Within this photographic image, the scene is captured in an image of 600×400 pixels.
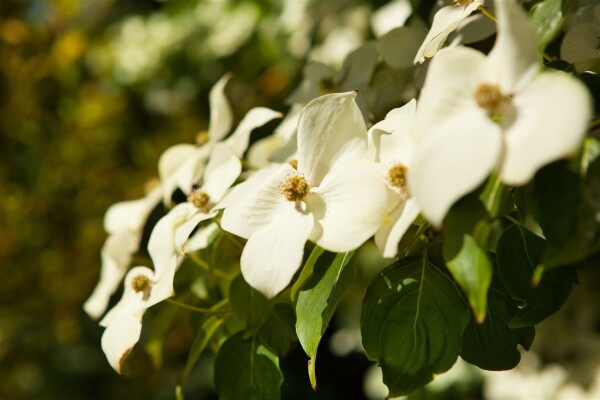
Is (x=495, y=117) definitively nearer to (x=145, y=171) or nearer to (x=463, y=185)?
(x=463, y=185)

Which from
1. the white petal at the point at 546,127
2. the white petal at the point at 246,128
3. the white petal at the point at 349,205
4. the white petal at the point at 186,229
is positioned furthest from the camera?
the white petal at the point at 246,128

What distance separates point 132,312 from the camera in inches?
21.3

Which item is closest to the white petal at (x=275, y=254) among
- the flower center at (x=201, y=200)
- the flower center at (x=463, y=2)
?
the flower center at (x=201, y=200)

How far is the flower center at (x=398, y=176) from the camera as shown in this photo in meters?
0.43

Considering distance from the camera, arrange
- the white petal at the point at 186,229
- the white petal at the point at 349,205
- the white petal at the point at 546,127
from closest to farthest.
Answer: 1. the white petal at the point at 546,127
2. the white petal at the point at 349,205
3. the white petal at the point at 186,229

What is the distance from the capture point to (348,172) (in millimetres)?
456

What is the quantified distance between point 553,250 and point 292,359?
1.45 meters

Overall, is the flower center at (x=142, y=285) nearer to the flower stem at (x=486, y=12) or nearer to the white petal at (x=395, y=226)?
the white petal at (x=395, y=226)

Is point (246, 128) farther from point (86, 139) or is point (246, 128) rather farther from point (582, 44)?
point (86, 139)

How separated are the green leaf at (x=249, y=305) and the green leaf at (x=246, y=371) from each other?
19mm

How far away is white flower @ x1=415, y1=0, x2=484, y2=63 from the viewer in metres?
0.51

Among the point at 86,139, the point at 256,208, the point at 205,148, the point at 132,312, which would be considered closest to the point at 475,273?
the point at 256,208

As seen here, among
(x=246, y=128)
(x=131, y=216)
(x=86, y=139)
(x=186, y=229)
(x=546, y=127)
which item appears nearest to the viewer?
(x=546, y=127)

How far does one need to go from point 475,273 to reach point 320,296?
0.14 metres
